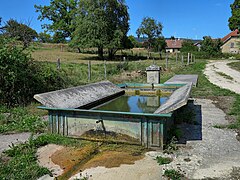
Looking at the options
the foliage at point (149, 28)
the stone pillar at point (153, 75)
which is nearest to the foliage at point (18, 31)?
the stone pillar at point (153, 75)

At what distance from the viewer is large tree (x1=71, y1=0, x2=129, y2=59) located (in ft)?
106

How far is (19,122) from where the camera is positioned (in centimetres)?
595

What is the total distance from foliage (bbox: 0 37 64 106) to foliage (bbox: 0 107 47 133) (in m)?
0.81

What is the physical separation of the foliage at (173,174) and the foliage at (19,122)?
3091mm

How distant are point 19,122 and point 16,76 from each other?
231 cm

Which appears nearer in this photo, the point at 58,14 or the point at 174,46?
the point at 58,14

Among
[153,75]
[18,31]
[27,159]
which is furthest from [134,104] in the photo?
[18,31]

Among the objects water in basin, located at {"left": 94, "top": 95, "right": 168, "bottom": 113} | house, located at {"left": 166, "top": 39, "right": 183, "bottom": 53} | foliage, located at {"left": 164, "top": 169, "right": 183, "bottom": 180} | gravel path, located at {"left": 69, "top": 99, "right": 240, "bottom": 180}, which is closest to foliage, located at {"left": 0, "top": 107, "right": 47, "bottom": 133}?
water in basin, located at {"left": 94, "top": 95, "right": 168, "bottom": 113}

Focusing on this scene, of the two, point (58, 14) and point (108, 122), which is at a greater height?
point (58, 14)

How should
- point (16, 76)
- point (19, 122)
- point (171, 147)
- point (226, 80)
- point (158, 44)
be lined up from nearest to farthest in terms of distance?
1. point (171, 147)
2. point (19, 122)
3. point (16, 76)
4. point (226, 80)
5. point (158, 44)

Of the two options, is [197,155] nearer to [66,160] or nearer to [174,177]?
[174,177]

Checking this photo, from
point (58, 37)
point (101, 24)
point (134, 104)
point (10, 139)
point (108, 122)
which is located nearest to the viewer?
point (108, 122)

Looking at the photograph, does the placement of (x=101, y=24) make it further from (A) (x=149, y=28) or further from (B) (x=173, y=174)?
(B) (x=173, y=174)

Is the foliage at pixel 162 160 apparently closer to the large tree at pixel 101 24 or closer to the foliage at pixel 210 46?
the large tree at pixel 101 24
